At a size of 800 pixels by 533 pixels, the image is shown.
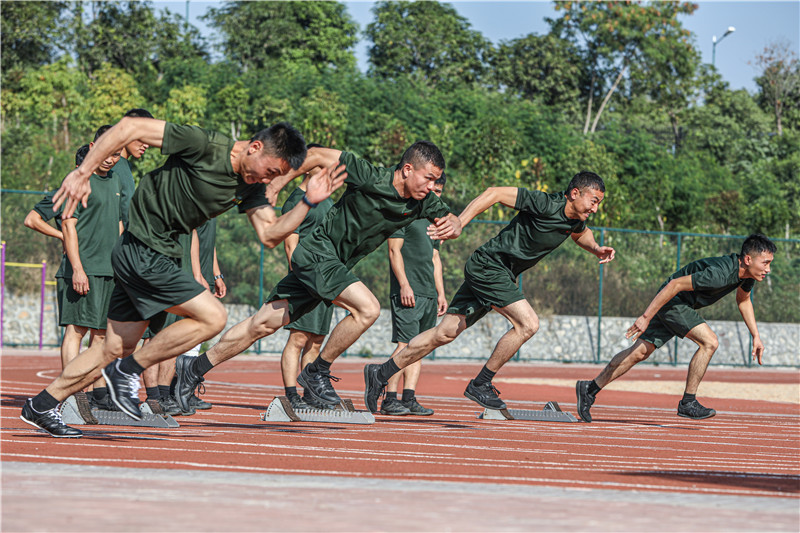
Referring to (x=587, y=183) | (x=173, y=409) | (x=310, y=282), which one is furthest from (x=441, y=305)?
(x=173, y=409)

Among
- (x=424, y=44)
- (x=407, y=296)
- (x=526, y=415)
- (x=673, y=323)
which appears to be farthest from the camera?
(x=424, y=44)

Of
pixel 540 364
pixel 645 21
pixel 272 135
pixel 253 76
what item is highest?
pixel 645 21

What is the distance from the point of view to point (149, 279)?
612 centimetres

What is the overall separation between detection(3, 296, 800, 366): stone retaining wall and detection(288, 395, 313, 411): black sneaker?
1153cm

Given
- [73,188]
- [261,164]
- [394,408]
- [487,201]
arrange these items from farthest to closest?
1. [394,408]
2. [487,201]
3. [261,164]
4. [73,188]

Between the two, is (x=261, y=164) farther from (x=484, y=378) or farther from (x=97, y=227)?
(x=484, y=378)

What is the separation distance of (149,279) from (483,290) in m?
3.69

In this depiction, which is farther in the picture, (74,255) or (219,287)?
(219,287)

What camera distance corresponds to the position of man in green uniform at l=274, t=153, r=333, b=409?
336 inches

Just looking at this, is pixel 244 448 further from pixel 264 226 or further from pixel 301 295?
pixel 301 295

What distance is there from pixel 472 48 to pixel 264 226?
37872 millimetres

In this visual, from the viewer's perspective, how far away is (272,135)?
240 inches

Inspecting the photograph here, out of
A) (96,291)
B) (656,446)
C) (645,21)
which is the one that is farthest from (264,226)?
(645,21)

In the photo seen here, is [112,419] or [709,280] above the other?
[709,280]
